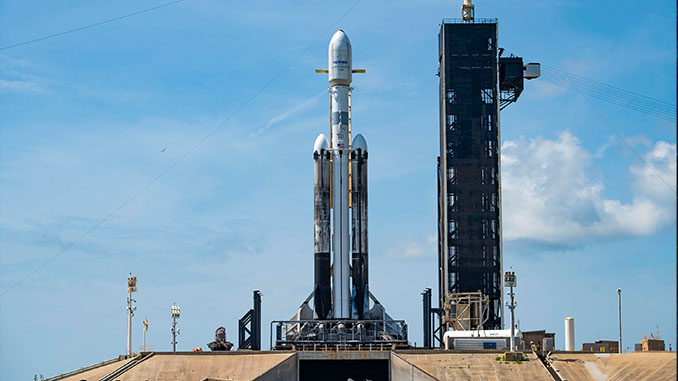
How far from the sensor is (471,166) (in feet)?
284

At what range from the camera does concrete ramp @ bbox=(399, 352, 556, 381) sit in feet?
204

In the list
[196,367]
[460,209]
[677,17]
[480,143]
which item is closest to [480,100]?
[480,143]

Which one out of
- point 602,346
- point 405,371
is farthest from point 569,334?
point 405,371

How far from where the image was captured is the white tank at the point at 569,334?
70625 mm

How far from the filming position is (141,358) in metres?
68.8

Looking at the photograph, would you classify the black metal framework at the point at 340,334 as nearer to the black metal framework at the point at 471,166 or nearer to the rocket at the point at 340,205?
the rocket at the point at 340,205

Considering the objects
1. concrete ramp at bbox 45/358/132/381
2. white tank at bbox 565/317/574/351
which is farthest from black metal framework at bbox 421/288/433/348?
concrete ramp at bbox 45/358/132/381

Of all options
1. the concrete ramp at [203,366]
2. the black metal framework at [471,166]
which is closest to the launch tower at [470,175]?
the black metal framework at [471,166]

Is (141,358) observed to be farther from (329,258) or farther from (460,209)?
(460,209)

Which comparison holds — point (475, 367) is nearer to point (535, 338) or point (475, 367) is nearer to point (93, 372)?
point (535, 338)

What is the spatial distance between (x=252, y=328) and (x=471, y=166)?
2433cm

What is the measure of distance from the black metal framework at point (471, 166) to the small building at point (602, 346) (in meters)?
12.8

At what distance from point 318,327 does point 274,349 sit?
3.85 meters

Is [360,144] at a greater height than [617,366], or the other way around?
[360,144]
